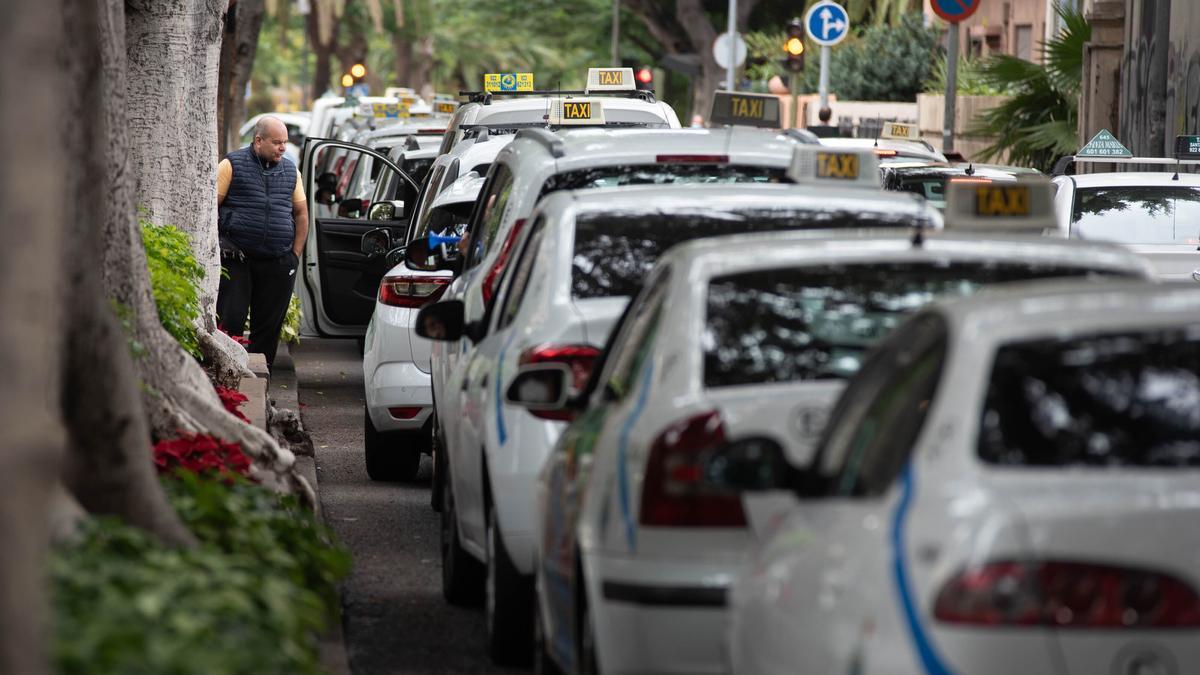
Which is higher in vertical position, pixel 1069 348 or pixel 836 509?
pixel 1069 348

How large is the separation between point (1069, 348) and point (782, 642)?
788mm

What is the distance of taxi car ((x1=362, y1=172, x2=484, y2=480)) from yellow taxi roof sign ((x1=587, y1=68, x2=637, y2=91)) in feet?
23.4

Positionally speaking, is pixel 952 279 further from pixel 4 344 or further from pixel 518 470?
pixel 4 344

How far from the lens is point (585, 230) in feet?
25.6

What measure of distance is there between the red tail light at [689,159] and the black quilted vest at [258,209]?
24.3ft

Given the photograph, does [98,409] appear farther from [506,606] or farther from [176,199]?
[176,199]

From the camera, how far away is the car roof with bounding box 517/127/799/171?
29.9 feet

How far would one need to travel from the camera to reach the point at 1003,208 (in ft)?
22.6

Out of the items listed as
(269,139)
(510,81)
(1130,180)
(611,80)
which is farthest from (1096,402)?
(510,81)

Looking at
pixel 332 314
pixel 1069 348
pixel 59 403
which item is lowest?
pixel 332 314

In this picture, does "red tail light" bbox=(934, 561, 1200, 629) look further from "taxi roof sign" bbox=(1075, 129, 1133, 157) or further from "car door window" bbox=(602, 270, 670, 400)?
"taxi roof sign" bbox=(1075, 129, 1133, 157)

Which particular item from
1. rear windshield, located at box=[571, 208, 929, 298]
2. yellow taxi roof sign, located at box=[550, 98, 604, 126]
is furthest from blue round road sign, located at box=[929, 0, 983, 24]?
rear windshield, located at box=[571, 208, 929, 298]

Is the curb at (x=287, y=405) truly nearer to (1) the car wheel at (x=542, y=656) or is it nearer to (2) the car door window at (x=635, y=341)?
(1) the car wheel at (x=542, y=656)

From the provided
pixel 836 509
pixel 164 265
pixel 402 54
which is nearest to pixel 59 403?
pixel 836 509
